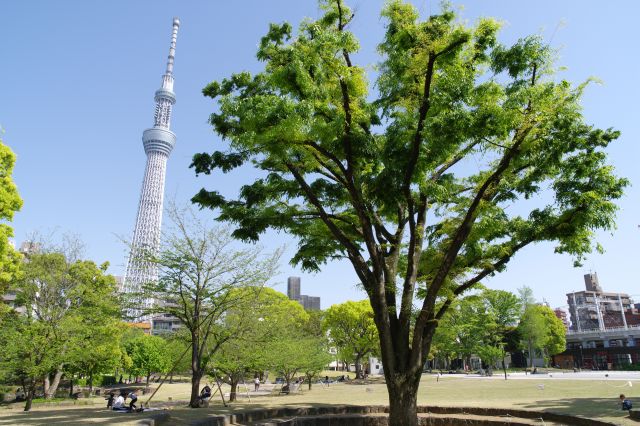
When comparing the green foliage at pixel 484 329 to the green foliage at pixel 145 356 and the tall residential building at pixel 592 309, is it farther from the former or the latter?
the tall residential building at pixel 592 309

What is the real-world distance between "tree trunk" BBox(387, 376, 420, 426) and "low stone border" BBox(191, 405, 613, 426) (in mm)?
3503

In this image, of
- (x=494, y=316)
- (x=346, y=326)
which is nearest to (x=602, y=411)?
(x=346, y=326)

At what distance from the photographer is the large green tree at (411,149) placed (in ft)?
33.3

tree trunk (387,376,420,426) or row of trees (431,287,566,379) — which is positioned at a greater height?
row of trees (431,287,566,379)

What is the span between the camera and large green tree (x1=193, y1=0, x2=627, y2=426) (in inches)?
399

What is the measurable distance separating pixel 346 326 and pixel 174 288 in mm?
34460

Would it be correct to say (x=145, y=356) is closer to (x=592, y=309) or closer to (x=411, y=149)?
(x=411, y=149)

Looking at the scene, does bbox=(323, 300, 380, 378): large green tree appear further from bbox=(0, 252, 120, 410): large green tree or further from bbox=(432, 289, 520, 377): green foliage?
bbox=(0, 252, 120, 410): large green tree

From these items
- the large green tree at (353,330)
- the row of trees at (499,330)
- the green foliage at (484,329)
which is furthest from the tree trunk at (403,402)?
the row of trees at (499,330)

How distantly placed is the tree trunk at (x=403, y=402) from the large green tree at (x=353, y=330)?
3584 centimetres

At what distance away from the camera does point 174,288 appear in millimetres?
17516

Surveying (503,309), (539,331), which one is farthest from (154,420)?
(539,331)

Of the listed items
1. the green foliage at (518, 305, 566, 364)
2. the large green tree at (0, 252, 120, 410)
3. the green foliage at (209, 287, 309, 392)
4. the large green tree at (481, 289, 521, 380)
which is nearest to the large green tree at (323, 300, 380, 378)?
the large green tree at (481, 289, 521, 380)

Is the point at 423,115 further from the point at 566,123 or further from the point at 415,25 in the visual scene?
the point at 566,123
